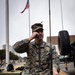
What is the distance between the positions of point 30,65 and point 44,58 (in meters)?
0.20

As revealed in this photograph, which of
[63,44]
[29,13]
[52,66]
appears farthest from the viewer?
[29,13]

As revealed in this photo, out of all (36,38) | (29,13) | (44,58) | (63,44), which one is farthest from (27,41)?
(29,13)

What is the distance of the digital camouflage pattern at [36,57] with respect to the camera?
250cm

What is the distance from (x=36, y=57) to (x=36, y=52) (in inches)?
2.4

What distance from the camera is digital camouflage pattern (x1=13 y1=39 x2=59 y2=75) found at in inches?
98.5

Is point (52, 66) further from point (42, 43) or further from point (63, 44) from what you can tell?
point (63, 44)

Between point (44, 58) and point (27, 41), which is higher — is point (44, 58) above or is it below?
below

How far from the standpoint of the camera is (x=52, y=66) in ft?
7.82

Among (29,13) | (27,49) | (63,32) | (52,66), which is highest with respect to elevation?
(29,13)

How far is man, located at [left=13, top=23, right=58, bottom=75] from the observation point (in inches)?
98.4

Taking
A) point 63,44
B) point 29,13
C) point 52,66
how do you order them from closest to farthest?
point 52,66 < point 63,44 < point 29,13

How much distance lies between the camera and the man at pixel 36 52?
2.50m

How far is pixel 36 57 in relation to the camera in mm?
2592

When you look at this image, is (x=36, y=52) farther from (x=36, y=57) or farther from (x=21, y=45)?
(x=21, y=45)
